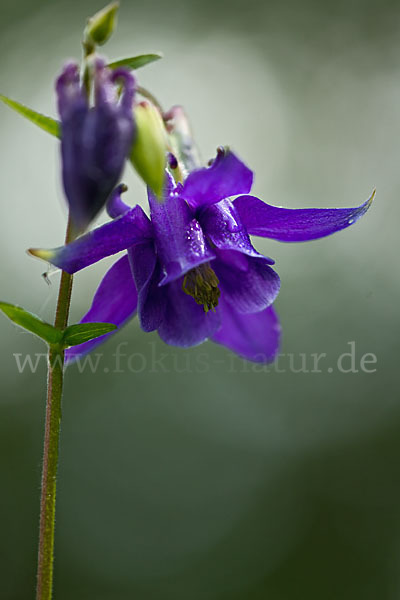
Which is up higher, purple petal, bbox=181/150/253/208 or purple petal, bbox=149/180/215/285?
purple petal, bbox=181/150/253/208

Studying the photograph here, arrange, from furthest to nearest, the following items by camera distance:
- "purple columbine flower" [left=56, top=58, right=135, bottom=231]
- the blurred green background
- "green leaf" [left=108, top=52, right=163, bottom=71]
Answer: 1. the blurred green background
2. "green leaf" [left=108, top=52, right=163, bottom=71]
3. "purple columbine flower" [left=56, top=58, right=135, bottom=231]

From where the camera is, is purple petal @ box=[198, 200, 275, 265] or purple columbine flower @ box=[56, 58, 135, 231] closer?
purple columbine flower @ box=[56, 58, 135, 231]

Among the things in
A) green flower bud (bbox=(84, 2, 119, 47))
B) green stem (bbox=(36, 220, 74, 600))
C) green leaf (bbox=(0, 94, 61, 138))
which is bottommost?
green stem (bbox=(36, 220, 74, 600))

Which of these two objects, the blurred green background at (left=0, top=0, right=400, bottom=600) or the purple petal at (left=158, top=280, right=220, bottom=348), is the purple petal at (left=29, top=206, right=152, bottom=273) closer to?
the purple petal at (left=158, top=280, right=220, bottom=348)

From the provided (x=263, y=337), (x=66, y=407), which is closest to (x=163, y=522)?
(x=66, y=407)

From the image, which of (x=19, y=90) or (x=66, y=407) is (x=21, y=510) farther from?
(x=19, y=90)

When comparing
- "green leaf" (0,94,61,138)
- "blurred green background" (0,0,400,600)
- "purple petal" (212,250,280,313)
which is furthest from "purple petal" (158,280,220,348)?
"blurred green background" (0,0,400,600)

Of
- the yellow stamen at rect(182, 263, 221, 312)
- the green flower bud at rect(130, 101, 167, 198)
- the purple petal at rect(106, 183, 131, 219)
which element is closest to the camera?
the green flower bud at rect(130, 101, 167, 198)

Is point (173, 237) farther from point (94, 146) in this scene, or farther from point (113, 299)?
point (94, 146)
